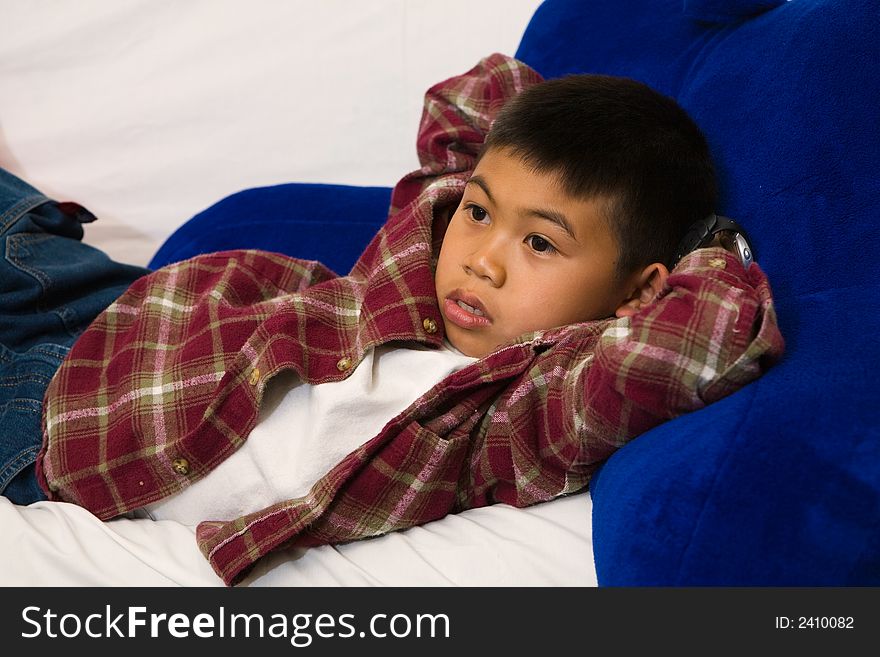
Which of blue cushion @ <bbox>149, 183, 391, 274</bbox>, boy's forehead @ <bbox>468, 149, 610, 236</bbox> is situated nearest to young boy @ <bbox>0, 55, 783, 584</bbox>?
boy's forehead @ <bbox>468, 149, 610, 236</bbox>

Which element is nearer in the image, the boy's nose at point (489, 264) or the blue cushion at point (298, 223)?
the boy's nose at point (489, 264)

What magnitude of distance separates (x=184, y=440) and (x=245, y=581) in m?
0.19

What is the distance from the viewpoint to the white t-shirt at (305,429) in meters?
1.00

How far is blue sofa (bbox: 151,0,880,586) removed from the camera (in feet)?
2.23

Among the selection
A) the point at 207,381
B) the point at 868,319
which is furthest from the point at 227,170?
the point at 868,319

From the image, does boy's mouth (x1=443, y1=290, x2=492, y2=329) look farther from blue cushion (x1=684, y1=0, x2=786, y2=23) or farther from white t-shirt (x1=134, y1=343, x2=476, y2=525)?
blue cushion (x1=684, y1=0, x2=786, y2=23)

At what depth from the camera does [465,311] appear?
103 cm

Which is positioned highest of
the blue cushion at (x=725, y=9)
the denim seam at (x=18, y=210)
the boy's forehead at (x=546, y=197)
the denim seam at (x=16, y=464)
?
the blue cushion at (x=725, y=9)

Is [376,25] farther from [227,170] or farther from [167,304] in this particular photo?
[167,304]

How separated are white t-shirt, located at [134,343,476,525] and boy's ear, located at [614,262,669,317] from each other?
197 millimetres

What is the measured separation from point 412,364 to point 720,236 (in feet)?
1.23

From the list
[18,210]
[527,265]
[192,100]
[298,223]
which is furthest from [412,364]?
[192,100]

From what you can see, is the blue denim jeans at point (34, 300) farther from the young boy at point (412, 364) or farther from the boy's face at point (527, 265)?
the boy's face at point (527, 265)

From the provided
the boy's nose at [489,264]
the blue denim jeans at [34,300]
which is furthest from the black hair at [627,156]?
the blue denim jeans at [34,300]
